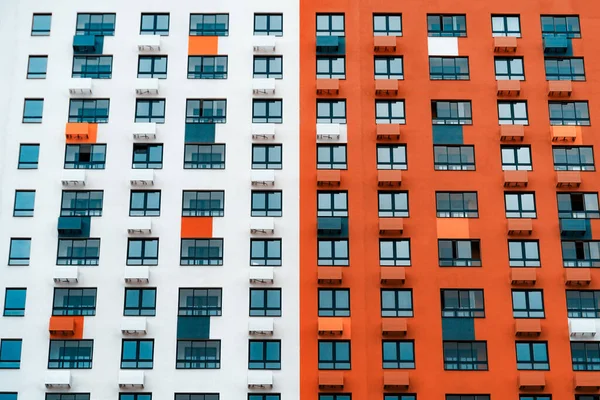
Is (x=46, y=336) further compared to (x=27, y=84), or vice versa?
(x=27, y=84)

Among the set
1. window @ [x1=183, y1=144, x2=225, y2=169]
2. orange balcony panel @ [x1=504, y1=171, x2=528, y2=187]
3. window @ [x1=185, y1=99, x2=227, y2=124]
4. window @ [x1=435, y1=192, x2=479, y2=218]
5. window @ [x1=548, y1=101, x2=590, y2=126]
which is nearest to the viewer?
window @ [x1=435, y1=192, x2=479, y2=218]

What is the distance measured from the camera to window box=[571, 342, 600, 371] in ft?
188

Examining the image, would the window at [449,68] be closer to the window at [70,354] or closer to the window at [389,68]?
A: the window at [389,68]

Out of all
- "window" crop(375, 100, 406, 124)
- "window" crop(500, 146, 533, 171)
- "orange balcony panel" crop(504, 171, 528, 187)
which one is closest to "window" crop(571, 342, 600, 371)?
"orange balcony panel" crop(504, 171, 528, 187)

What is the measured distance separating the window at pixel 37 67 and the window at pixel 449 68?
23.7 m

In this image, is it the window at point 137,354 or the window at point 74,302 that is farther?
the window at point 74,302

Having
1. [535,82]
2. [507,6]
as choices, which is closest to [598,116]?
[535,82]

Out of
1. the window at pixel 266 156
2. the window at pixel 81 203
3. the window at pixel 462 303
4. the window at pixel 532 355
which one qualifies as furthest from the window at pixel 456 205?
the window at pixel 81 203

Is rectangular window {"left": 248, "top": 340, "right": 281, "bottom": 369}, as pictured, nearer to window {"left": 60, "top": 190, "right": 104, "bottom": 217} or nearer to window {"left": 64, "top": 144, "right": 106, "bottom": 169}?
window {"left": 60, "top": 190, "right": 104, "bottom": 217}

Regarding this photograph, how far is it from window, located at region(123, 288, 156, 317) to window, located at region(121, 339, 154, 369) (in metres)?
1.57

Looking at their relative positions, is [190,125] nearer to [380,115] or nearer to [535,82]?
[380,115]

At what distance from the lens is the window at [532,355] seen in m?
57.3

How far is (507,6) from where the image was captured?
64.8 m

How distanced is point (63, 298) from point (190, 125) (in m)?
12.6
